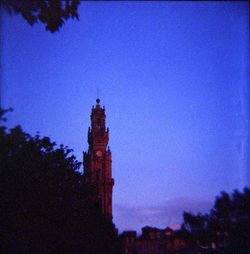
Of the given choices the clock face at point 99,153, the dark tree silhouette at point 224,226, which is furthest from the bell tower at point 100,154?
the dark tree silhouette at point 224,226

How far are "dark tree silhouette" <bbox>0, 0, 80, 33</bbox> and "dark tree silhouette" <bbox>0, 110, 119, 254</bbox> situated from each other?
355 centimetres

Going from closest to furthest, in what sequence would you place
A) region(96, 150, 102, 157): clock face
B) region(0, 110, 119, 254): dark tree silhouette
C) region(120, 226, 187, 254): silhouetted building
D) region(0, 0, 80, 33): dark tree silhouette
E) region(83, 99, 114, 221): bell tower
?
region(0, 0, 80, 33): dark tree silhouette → region(0, 110, 119, 254): dark tree silhouette → region(120, 226, 187, 254): silhouetted building → region(83, 99, 114, 221): bell tower → region(96, 150, 102, 157): clock face

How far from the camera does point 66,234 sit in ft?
54.8

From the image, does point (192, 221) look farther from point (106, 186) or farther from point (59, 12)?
point (59, 12)

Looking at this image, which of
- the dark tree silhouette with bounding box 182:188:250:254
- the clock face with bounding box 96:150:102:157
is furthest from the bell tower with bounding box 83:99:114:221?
the dark tree silhouette with bounding box 182:188:250:254

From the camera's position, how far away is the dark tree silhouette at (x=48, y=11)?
4.96m

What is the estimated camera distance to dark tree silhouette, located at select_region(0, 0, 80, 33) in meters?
4.96

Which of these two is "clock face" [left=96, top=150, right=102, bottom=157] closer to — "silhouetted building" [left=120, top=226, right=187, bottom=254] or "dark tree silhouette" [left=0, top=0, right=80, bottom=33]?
"silhouetted building" [left=120, top=226, right=187, bottom=254]

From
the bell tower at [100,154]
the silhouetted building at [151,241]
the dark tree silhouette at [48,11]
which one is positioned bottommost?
the silhouetted building at [151,241]

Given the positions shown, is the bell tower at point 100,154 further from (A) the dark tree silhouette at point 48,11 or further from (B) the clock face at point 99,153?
(A) the dark tree silhouette at point 48,11

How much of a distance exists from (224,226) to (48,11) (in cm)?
2089

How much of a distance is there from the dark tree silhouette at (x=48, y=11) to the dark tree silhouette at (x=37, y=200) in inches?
140

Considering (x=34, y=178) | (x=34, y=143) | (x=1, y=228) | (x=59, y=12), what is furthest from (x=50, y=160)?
(x=59, y=12)

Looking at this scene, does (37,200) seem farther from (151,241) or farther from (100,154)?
(151,241)
